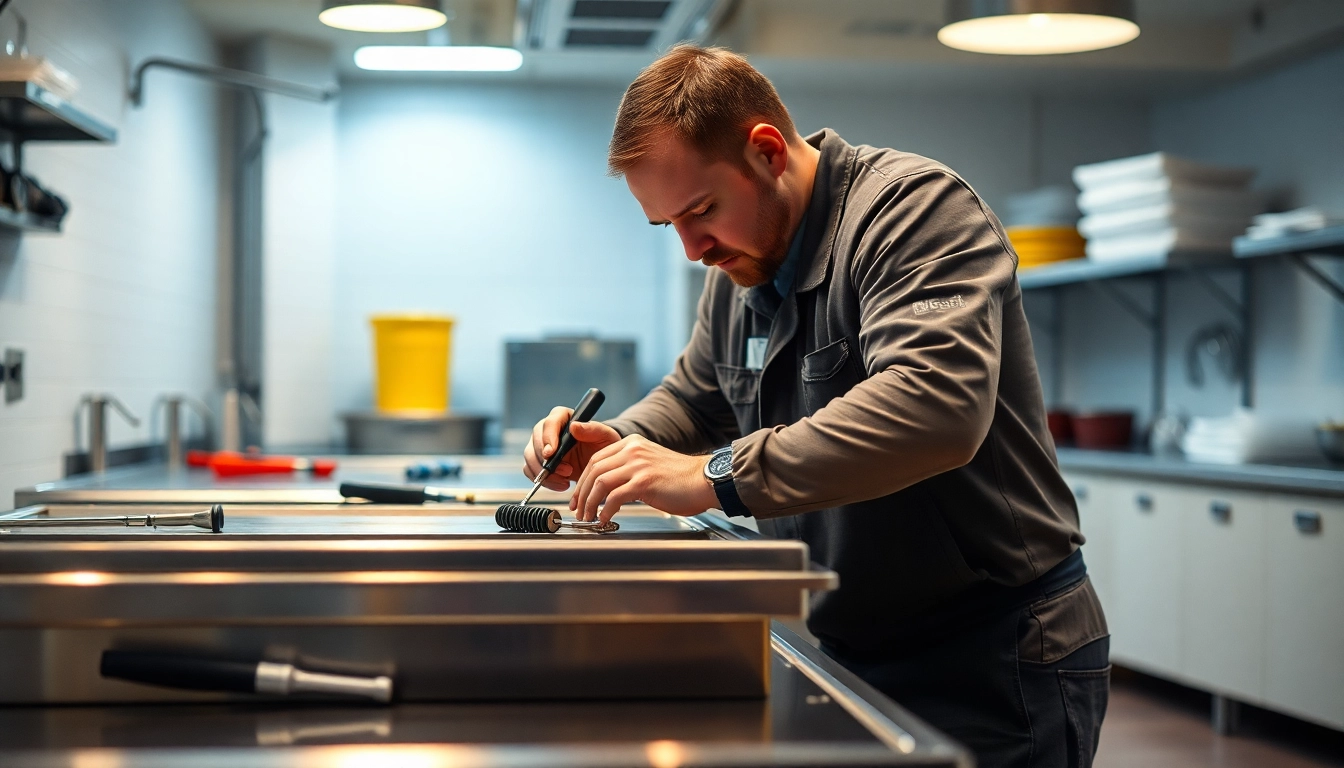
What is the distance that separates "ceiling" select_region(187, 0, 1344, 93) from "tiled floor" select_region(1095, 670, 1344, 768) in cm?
220

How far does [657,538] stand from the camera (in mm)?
1242

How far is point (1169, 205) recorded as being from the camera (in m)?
4.05

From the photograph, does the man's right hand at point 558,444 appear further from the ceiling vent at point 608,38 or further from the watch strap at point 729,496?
the ceiling vent at point 608,38

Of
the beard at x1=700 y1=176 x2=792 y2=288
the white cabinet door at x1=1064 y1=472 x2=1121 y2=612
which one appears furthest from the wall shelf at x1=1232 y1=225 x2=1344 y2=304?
the beard at x1=700 y1=176 x2=792 y2=288

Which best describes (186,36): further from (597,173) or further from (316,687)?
(316,687)

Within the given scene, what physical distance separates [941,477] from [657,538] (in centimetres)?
37

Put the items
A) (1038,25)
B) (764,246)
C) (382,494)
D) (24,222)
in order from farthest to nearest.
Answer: (1038,25), (24,222), (382,494), (764,246)

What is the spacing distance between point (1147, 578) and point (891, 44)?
208cm

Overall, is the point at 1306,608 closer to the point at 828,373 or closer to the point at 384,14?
the point at 828,373

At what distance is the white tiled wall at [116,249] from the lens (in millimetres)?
2674

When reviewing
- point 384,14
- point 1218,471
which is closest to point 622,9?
point 384,14

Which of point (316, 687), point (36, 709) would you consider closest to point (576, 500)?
point (316, 687)

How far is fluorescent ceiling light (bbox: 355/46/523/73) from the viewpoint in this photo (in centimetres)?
334

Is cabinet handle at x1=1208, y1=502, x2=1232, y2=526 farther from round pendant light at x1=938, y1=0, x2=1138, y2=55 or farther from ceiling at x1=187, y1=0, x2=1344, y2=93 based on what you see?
ceiling at x1=187, y1=0, x2=1344, y2=93
